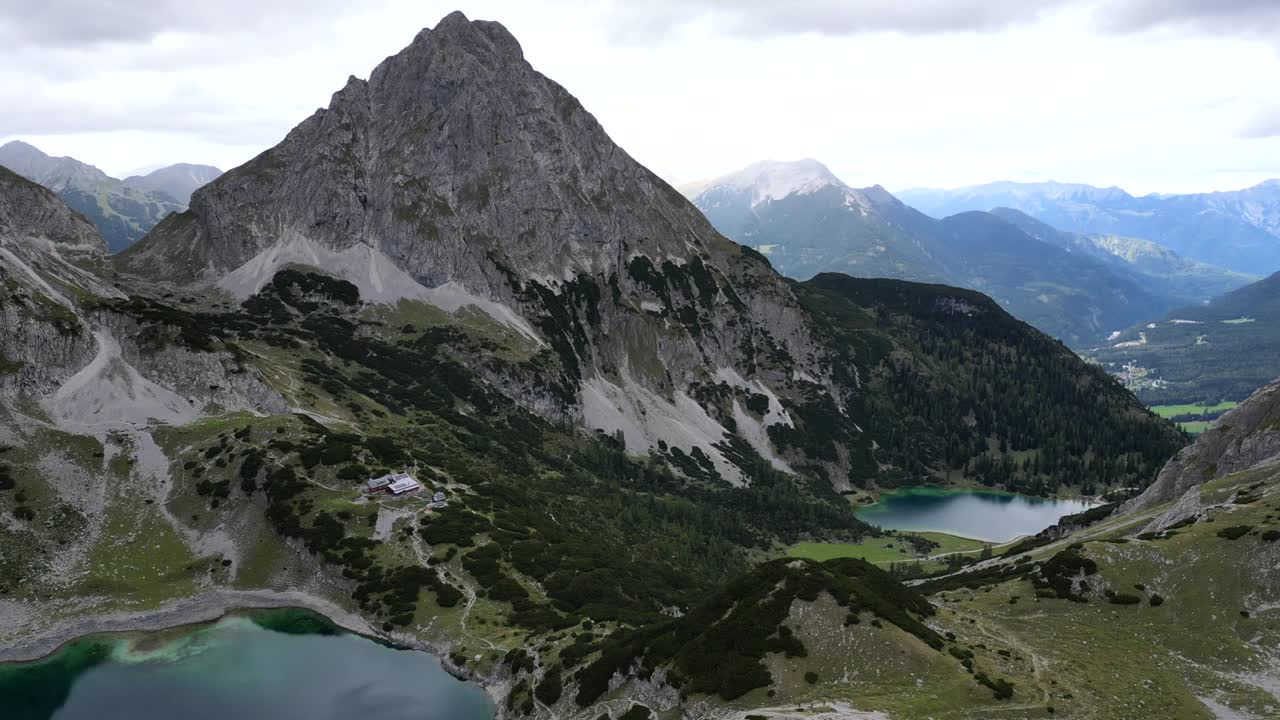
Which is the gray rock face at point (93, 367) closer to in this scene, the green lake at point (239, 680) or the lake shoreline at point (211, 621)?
the lake shoreline at point (211, 621)

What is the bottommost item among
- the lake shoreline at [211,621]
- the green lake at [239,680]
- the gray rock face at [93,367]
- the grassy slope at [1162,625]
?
the green lake at [239,680]

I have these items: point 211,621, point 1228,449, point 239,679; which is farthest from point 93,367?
point 1228,449

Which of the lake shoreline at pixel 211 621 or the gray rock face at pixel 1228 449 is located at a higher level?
the gray rock face at pixel 1228 449

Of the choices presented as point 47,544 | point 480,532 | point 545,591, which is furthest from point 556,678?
point 47,544

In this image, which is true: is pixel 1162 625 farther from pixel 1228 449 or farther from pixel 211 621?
pixel 211 621

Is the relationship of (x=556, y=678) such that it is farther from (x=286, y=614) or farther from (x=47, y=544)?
(x=47, y=544)

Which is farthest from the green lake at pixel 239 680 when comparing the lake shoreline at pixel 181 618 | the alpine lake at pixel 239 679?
the lake shoreline at pixel 181 618
